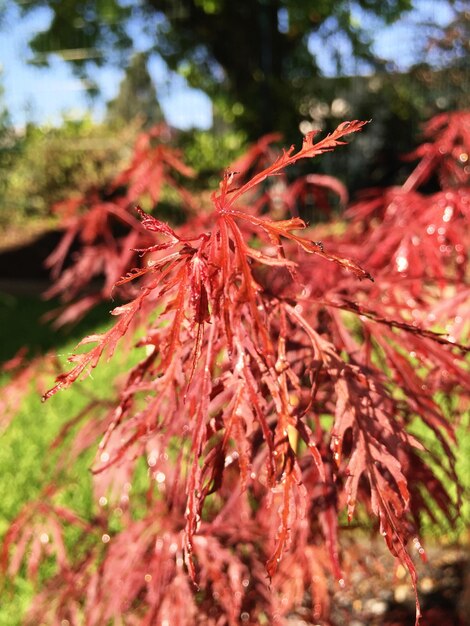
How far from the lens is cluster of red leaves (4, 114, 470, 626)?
757 millimetres

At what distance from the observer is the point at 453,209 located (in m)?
1.42

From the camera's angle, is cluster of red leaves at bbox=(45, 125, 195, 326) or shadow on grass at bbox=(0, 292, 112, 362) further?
→ shadow on grass at bbox=(0, 292, 112, 362)

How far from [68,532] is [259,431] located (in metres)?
2.12

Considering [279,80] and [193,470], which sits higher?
[193,470]

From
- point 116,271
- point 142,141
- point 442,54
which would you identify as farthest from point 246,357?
point 442,54

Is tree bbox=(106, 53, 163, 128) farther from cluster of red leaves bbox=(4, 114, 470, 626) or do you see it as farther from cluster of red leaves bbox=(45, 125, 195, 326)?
cluster of red leaves bbox=(4, 114, 470, 626)

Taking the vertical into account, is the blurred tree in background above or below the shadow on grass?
above

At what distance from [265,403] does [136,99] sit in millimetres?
11788

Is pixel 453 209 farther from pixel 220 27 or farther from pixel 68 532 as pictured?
pixel 220 27

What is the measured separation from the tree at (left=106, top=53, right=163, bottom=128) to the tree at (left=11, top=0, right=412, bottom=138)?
71 cm

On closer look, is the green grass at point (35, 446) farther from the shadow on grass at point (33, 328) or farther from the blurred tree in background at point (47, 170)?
the blurred tree in background at point (47, 170)

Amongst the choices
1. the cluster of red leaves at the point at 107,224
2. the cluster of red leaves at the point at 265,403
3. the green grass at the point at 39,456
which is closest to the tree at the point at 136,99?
the green grass at the point at 39,456

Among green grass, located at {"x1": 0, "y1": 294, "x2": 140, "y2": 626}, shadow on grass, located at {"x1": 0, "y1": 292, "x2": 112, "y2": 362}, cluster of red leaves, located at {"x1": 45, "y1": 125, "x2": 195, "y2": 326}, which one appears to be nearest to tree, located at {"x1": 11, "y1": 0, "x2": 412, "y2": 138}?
shadow on grass, located at {"x1": 0, "y1": 292, "x2": 112, "y2": 362}

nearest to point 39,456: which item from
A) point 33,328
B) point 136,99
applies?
point 33,328
